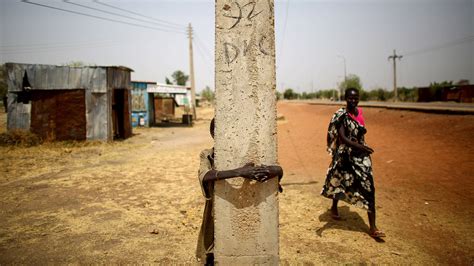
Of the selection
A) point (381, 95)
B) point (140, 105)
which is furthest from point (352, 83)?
point (140, 105)

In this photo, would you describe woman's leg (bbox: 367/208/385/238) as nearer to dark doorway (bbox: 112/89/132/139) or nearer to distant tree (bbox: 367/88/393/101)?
dark doorway (bbox: 112/89/132/139)

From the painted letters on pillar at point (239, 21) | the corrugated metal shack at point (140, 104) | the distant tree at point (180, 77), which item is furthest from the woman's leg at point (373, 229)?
the distant tree at point (180, 77)

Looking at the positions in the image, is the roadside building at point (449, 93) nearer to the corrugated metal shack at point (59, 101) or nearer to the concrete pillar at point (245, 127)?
the corrugated metal shack at point (59, 101)

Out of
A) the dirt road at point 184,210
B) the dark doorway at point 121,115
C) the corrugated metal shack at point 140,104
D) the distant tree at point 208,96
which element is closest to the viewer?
the dirt road at point 184,210

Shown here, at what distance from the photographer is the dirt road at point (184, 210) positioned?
3.34 metres

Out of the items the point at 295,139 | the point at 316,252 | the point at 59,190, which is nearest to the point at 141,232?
the point at 316,252

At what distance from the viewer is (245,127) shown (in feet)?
6.50

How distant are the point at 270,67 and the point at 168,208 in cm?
357

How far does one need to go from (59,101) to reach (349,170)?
12.2 meters

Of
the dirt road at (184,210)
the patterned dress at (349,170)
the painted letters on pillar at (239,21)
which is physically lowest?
the dirt road at (184,210)

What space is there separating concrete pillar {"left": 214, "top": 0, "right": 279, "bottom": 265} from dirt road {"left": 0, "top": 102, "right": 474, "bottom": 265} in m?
1.31

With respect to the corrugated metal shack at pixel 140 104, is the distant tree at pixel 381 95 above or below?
above

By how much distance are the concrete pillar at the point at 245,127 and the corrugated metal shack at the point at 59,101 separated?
470 inches

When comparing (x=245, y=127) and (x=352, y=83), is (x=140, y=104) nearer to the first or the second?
(x=245, y=127)
